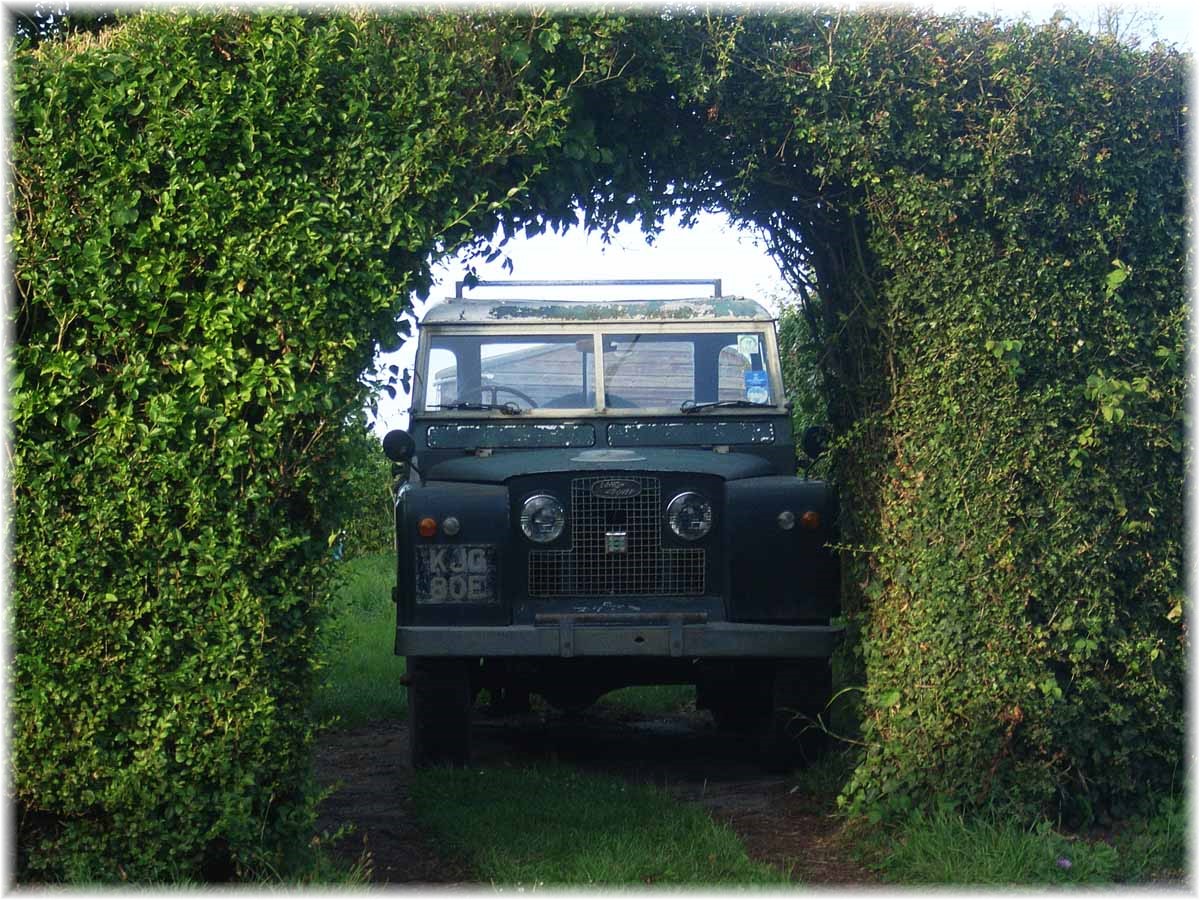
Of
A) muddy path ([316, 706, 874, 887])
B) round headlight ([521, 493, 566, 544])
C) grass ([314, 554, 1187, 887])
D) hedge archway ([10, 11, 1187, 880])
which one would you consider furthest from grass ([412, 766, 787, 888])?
round headlight ([521, 493, 566, 544])

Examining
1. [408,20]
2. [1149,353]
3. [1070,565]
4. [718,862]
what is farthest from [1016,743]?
[408,20]

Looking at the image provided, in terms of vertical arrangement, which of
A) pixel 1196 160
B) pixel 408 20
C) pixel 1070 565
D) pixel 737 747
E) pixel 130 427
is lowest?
pixel 737 747

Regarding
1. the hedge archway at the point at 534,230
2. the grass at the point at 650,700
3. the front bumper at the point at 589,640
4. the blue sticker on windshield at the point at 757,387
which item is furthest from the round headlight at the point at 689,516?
the grass at the point at 650,700

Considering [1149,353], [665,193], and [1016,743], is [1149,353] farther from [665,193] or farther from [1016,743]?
[665,193]

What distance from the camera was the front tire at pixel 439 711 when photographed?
7.16 m

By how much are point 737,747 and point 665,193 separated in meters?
3.54

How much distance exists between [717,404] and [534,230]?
205cm

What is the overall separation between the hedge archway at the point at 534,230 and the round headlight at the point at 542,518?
140 centimetres

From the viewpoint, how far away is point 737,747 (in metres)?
8.46

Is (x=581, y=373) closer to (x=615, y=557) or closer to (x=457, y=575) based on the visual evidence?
(x=615, y=557)

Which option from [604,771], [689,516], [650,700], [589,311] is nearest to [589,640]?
[689,516]

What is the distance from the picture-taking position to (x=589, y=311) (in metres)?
8.02

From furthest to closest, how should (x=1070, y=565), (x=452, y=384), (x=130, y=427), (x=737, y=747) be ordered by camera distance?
(x=737, y=747) → (x=452, y=384) → (x=1070, y=565) → (x=130, y=427)

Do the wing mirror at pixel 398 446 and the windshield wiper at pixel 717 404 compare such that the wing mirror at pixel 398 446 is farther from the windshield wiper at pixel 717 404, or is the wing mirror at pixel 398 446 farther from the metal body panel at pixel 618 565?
the windshield wiper at pixel 717 404
